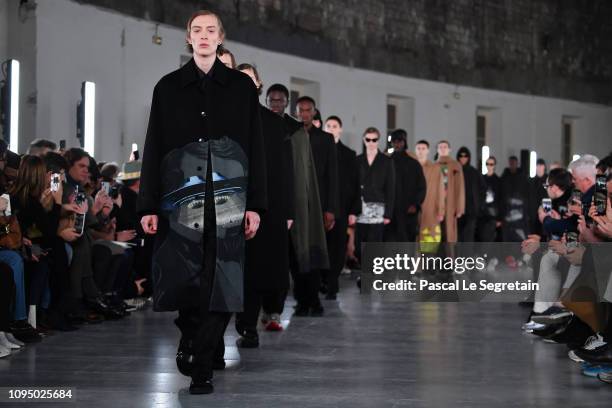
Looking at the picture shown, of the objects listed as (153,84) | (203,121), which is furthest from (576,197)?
(153,84)

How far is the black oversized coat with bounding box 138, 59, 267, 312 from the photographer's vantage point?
616 cm

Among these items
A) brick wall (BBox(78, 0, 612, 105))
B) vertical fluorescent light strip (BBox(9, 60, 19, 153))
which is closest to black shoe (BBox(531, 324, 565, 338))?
vertical fluorescent light strip (BBox(9, 60, 19, 153))

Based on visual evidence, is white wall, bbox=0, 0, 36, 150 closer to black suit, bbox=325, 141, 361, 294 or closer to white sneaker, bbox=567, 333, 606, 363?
black suit, bbox=325, 141, 361, 294

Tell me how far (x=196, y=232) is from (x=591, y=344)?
2.69 m

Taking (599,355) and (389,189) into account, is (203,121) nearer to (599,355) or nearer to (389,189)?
(599,355)

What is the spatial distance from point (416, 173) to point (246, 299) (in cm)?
672

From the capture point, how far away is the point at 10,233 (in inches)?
320

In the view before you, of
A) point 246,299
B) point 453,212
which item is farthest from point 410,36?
point 246,299

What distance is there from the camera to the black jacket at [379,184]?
46.0ft

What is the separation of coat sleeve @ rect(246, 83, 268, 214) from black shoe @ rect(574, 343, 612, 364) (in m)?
2.07

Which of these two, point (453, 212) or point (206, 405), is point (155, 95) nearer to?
point (206, 405)

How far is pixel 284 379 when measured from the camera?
6730 mm

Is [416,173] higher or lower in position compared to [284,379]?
higher

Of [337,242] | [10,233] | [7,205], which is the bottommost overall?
[337,242]
